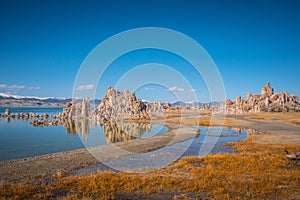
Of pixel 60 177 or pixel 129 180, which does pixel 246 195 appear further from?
pixel 60 177

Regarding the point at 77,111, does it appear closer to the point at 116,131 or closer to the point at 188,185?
the point at 116,131

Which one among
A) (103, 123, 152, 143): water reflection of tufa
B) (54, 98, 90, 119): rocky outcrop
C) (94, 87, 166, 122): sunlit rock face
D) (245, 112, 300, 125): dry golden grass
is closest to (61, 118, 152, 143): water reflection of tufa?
(103, 123, 152, 143): water reflection of tufa

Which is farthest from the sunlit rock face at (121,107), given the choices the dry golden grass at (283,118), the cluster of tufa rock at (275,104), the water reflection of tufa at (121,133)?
the cluster of tufa rock at (275,104)

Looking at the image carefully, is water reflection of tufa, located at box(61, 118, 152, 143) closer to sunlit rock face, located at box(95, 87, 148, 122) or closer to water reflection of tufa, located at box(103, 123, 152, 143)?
water reflection of tufa, located at box(103, 123, 152, 143)

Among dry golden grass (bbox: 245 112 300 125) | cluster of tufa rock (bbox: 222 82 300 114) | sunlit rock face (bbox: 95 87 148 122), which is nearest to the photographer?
dry golden grass (bbox: 245 112 300 125)

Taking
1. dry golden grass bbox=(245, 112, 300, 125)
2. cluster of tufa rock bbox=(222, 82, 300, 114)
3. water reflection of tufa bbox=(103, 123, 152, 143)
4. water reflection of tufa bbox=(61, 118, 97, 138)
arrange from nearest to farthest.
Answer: water reflection of tufa bbox=(103, 123, 152, 143) < water reflection of tufa bbox=(61, 118, 97, 138) < dry golden grass bbox=(245, 112, 300, 125) < cluster of tufa rock bbox=(222, 82, 300, 114)

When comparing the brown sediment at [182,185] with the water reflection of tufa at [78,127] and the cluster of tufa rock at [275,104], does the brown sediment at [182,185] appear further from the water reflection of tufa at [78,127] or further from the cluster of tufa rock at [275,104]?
the cluster of tufa rock at [275,104]

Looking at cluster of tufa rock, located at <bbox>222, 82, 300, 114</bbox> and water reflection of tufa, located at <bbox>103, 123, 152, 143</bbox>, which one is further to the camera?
cluster of tufa rock, located at <bbox>222, 82, 300, 114</bbox>

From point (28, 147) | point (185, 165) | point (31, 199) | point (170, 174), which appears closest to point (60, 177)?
point (31, 199)

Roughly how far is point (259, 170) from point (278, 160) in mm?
5192

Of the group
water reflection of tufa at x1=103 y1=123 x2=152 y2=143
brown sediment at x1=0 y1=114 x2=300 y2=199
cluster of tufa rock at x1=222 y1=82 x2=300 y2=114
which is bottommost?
water reflection of tufa at x1=103 y1=123 x2=152 y2=143

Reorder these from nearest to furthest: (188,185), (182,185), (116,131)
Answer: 1. (188,185)
2. (182,185)
3. (116,131)

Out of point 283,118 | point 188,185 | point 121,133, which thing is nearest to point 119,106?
point 121,133

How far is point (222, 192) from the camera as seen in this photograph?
565 inches
